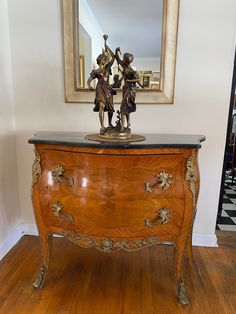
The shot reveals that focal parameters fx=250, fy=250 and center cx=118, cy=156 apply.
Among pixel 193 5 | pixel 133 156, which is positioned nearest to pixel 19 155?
pixel 133 156

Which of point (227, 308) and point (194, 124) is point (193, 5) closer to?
point (194, 124)

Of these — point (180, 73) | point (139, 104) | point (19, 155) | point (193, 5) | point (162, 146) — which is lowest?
point (19, 155)

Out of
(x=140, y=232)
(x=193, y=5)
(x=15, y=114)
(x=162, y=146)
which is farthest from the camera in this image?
(x=15, y=114)

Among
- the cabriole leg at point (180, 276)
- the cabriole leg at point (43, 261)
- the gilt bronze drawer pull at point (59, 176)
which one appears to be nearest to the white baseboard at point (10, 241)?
the cabriole leg at point (43, 261)

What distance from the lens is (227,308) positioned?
4.59 feet

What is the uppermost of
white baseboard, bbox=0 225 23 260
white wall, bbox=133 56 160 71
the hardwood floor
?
white wall, bbox=133 56 160 71

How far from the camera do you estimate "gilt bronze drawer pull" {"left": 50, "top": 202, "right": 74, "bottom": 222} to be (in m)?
1.38

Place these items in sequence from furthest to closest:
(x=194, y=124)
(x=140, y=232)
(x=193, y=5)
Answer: (x=194, y=124), (x=193, y=5), (x=140, y=232)

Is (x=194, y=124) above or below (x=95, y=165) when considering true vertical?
above

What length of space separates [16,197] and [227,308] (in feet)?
5.47

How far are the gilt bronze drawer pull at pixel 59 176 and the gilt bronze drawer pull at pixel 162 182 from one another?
1.31ft

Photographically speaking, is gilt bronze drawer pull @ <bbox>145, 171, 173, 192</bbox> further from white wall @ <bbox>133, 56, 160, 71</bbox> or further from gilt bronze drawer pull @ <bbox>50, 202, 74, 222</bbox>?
white wall @ <bbox>133, 56, 160, 71</bbox>

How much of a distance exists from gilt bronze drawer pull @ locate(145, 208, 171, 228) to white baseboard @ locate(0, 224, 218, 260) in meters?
0.83

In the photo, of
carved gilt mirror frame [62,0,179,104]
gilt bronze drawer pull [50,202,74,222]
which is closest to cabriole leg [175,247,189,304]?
gilt bronze drawer pull [50,202,74,222]
